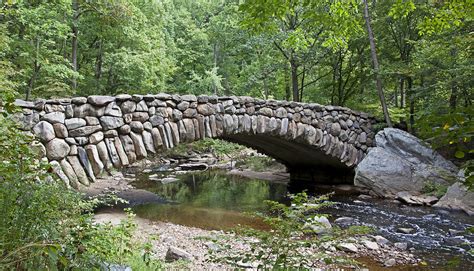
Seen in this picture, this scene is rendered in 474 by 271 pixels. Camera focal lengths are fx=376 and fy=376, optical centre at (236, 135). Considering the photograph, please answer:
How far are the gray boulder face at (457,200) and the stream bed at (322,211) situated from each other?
12.7 inches

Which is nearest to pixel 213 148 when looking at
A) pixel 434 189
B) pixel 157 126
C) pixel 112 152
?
pixel 434 189

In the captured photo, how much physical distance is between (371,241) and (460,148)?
16.5ft

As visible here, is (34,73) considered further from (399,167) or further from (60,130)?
(399,167)

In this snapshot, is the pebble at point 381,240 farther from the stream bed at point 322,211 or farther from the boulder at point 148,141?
the boulder at point 148,141

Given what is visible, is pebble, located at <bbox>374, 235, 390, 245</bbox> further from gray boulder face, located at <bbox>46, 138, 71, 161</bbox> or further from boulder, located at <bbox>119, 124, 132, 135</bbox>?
gray boulder face, located at <bbox>46, 138, 71, 161</bbox>

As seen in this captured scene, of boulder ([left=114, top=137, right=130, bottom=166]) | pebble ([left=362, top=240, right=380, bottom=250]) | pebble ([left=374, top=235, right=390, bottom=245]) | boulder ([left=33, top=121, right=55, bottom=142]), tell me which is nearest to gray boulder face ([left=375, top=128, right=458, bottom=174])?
pebble ([left=374, top=235, right=390, bottom=245])

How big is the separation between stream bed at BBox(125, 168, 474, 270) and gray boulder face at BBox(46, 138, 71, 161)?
2.49 m

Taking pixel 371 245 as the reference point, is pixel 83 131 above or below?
above

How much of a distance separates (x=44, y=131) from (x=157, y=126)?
6.15 feet

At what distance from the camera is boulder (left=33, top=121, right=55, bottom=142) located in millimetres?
4664

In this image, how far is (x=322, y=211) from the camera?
853 cm

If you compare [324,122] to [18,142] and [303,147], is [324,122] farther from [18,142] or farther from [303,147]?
[18,142]

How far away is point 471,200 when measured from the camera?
27.6 ft

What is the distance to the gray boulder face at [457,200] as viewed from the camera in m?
8.31
